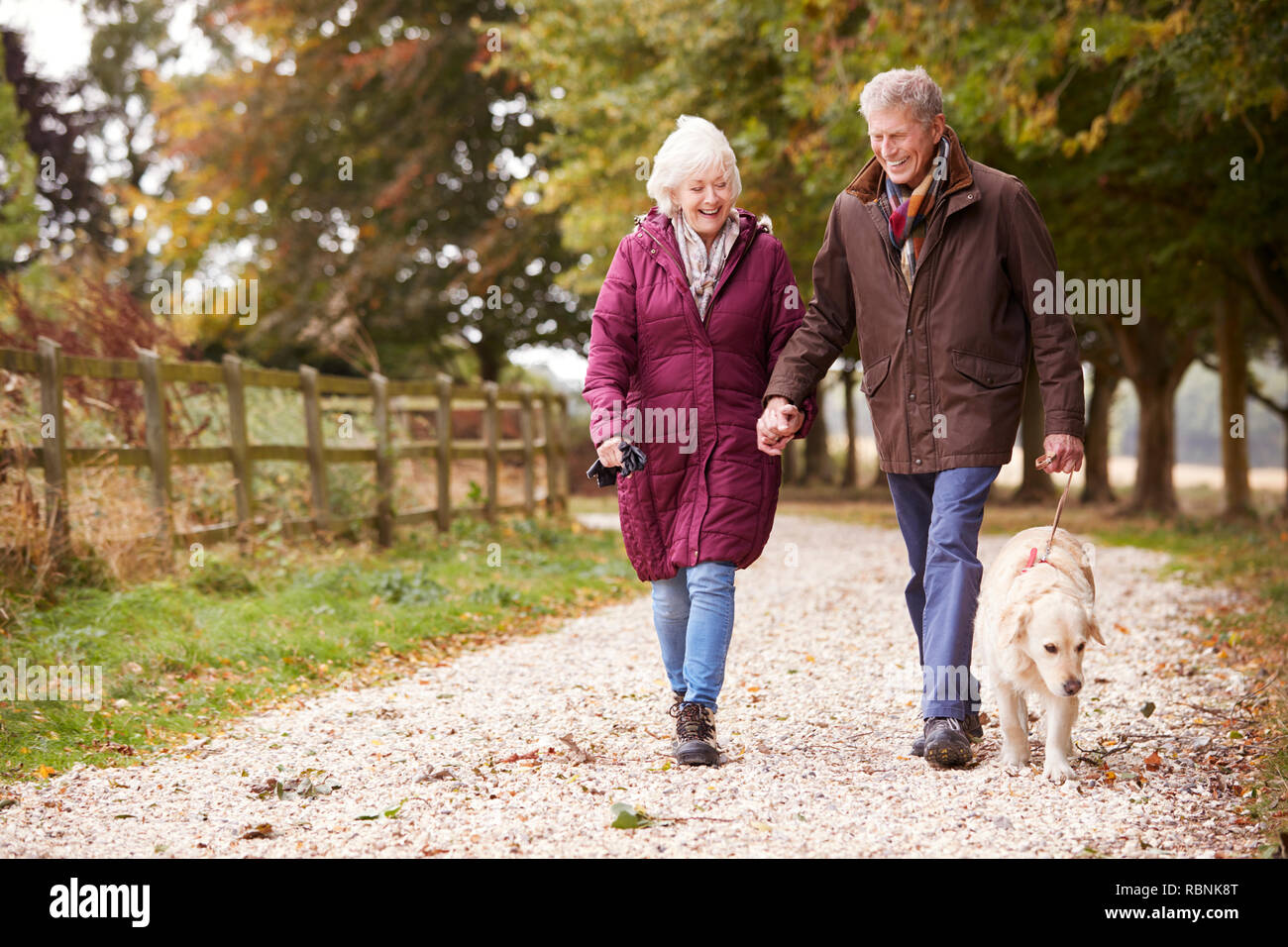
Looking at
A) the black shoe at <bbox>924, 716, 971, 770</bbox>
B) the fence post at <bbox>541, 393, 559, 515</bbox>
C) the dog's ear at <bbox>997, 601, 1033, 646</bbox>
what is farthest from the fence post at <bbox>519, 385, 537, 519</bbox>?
the dog's ear at <bbox>997, 601, 1033, 646</bbox>

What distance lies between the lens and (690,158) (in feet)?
13.7

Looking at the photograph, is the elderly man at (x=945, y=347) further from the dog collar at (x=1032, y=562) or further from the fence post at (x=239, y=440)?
the fence post at (x=239, y=440)

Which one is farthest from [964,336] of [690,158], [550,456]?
[550,456]

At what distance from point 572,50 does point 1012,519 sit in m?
9.50

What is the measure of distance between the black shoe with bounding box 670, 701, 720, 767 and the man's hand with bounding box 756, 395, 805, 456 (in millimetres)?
958

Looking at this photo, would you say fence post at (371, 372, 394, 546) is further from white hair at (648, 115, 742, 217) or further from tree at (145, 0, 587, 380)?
tree at (145, 0, 587, 380)

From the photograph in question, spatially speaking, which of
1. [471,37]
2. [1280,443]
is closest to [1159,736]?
[471,37]

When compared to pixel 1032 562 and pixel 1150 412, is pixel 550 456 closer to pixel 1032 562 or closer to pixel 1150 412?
pixel 1150 412

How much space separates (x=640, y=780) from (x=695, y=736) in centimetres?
31

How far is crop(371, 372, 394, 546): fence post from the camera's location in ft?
34.8

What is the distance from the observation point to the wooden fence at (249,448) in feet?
23.2

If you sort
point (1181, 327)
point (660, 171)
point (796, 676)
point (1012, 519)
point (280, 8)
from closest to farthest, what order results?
point (660, 171) < point (796, 676) < point (1012, 519) < point (1181, 327) < point (280, 8)

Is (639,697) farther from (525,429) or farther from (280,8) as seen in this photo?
(280,8)

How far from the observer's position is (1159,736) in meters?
4.50
